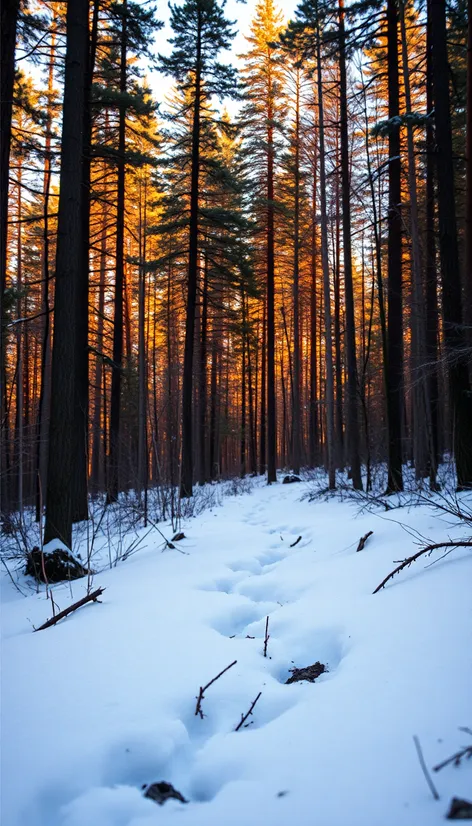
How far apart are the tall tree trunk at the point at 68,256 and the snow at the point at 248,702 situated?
2.06 meters

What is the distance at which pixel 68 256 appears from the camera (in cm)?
507

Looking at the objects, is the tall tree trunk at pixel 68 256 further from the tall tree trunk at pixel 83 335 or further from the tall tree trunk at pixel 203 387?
the tall tree trunk at pixel 203 387

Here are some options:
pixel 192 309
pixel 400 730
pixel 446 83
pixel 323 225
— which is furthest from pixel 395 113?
pixel 400 730

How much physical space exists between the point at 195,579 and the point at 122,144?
39.6ft

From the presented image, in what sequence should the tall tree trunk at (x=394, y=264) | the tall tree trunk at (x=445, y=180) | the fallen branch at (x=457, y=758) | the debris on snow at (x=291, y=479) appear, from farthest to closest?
the debris on snow at (x=291, y=479) → the tall tree trunk at (x=394, y=264) → the tall tree trunk at (x=445, y=180) → the fallen branch at (x=457, y=758)

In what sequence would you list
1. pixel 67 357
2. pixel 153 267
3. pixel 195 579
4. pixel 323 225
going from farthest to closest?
pixel 153 267 < pixel 323 225 < pixel 67 357 < pixel 195 579

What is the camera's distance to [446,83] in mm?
6605

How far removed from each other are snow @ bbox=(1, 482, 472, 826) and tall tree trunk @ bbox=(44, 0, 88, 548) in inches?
81.2

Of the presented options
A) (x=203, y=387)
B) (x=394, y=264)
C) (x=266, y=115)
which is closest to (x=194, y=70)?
(x=266, y=115)

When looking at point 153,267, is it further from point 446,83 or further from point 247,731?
point 247,731

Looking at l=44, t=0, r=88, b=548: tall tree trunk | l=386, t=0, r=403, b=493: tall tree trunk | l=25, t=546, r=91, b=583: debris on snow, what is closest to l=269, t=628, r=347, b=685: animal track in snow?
l=25, t=546, r=91, b=583: debris on snow

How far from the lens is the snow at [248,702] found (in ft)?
3.77

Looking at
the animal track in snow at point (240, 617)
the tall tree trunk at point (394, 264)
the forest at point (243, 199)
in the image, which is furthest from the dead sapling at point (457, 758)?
the tall tree trunk at point (394, 264)

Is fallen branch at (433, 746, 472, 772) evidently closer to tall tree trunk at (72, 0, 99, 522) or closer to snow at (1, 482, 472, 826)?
snow at (1, 482, 472, 826)
